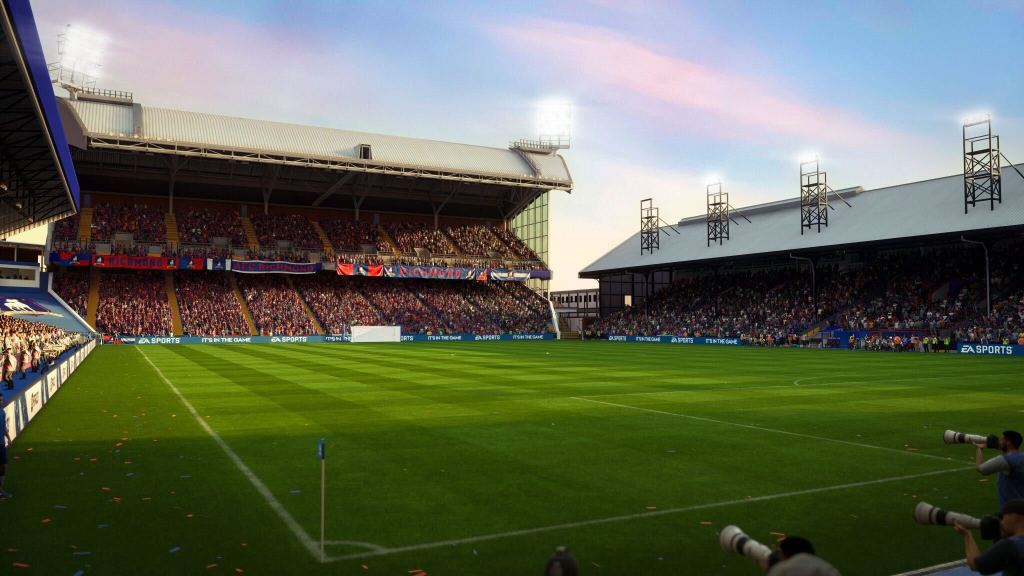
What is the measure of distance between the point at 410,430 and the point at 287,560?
7676mm

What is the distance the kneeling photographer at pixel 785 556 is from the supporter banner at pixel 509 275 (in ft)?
251

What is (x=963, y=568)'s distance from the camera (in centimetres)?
700

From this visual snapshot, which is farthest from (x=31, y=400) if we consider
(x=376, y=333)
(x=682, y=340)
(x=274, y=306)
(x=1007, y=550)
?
(x=682, y=340)

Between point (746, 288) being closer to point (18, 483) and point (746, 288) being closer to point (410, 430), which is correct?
point (410, 430)

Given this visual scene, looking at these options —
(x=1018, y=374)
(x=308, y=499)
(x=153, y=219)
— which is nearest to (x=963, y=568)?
(x=308, y=499)

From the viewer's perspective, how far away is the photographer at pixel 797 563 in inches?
138

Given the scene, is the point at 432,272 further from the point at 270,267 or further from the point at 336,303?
the point at 270,267

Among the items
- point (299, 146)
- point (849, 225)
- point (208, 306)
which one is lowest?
point (208, 306)

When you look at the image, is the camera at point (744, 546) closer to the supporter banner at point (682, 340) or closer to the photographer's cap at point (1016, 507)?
the photographer's cap at point (1016, 507)

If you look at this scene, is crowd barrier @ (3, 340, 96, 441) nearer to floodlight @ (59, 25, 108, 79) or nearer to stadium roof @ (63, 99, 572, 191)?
stadium roof @ (63, 99, 572, 191)

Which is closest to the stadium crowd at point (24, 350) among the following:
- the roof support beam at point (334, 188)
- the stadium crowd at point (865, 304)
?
the roof support beam at point (334, 188)

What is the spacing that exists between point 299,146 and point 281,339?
20.6 meters

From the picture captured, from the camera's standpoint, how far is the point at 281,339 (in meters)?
62.9

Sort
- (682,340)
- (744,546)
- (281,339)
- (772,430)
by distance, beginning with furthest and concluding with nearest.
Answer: (682,340)
(281,339)
(772,430)
(744,546)
